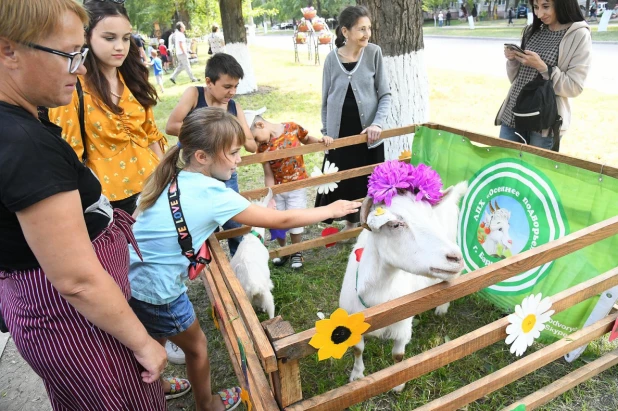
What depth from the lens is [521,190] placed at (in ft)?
9.48

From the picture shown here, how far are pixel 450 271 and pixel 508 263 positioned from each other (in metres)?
0.25

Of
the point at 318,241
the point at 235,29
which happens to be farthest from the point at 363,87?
the point at 235,29

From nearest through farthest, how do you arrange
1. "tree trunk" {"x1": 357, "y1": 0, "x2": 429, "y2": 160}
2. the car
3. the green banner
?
the green banner, "tree trunk" {"x1": 357, "y1": 0, "x2": 429, "y2": 160}, the car

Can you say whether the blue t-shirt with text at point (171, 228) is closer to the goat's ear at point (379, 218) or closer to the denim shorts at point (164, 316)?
the denim shorts at point (164, 316)

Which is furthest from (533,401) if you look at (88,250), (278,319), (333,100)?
(333,100)

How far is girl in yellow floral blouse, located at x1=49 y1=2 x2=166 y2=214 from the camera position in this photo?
229 centimetres

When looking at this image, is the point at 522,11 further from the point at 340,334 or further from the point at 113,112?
the point at 340,334

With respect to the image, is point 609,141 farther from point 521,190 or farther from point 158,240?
point 158,240

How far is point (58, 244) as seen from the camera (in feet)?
3.27

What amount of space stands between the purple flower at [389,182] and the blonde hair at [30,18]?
1400mm

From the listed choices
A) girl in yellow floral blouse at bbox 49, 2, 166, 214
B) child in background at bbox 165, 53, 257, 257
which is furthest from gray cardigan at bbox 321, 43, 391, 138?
girl in yellow floral blouse at bbox 49, 2, 166, 214

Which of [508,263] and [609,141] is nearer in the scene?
[508,263]

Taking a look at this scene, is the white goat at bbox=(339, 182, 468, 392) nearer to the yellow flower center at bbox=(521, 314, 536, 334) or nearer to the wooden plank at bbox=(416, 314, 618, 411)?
the yellow flower center at bbox=(521, 314, 536, 334)

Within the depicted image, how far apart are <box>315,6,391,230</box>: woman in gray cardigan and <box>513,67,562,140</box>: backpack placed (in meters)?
1.09
